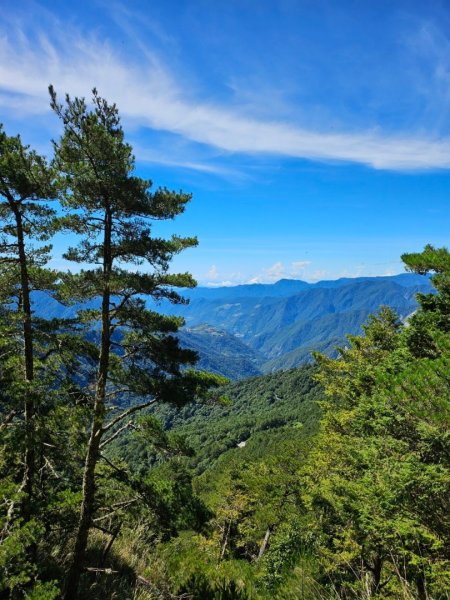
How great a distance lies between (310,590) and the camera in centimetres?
520

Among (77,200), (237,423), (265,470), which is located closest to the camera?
(77,200)

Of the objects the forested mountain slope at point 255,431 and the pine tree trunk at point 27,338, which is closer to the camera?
Result: the pine tree trunk at point 27,338

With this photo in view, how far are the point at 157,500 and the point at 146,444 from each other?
1586mm

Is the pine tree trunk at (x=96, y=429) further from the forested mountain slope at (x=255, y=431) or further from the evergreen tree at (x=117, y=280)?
the forested mountain slope at (x=255, y=431)

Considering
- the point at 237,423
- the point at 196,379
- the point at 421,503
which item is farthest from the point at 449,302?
the point at 237,423

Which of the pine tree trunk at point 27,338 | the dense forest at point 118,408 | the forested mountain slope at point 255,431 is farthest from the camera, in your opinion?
the forested mountain slope at point 255,431

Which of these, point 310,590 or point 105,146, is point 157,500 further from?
point 105,146

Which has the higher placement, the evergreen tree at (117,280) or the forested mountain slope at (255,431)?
the evergreen tree at (117,280)

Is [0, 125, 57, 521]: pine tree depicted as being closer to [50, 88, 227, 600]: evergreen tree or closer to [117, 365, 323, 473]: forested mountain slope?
[50, 88, 227, 600]: evergreen tree

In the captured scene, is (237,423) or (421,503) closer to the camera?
(421,503)

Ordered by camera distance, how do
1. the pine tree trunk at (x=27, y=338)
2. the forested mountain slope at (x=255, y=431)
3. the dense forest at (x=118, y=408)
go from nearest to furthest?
the dense forest at (x=118, y=408) < the pine tree trunk at (x=27, y=338) < the forested mountain slope at (x=255, y=431)

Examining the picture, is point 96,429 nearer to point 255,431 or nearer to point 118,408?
point 118,408

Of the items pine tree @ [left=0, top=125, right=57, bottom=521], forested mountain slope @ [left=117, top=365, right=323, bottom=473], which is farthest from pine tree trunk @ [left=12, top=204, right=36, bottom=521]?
forested mountain slope @ [left=117, top=365, right=323, bottom=473]

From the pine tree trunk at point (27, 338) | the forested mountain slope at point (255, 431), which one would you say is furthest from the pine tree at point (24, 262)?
the forested mountain slope at point (255, 431)
